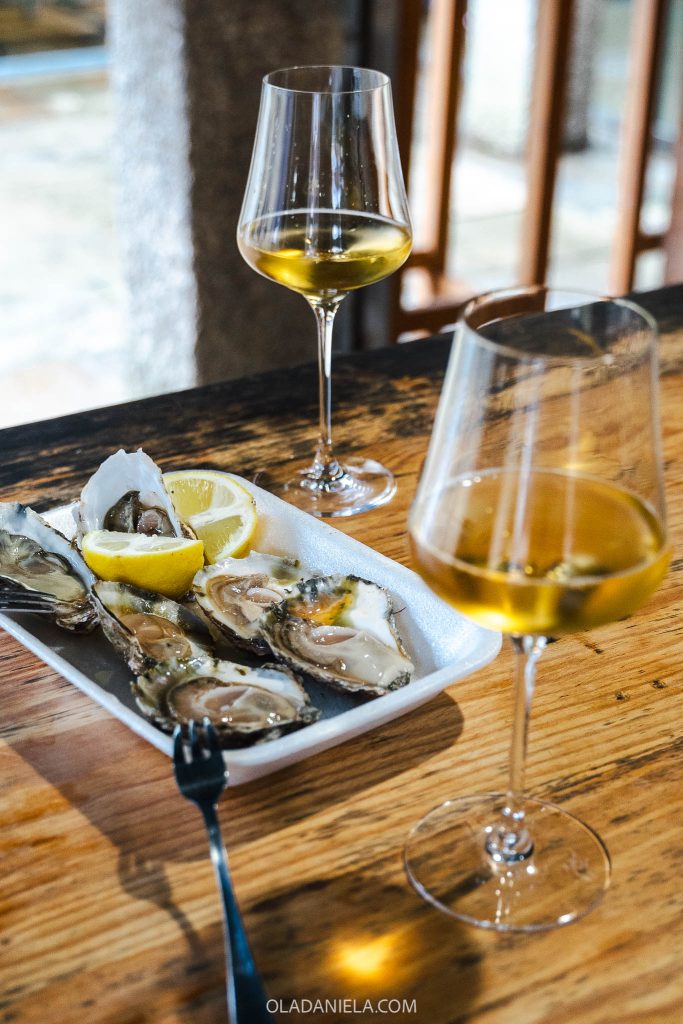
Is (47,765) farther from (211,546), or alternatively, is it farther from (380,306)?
(380,306)

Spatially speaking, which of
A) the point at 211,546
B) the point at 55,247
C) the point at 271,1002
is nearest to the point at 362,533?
the point at 211,546

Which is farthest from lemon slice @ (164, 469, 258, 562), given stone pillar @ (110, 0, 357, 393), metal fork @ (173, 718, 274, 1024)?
stone pillar @ (110, 0, 357, 393)

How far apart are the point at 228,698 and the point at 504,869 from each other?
0.56 feet

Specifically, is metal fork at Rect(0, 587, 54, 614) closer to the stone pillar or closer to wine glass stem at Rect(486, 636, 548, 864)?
wine glass stem at Rect(486, 636, 548, 864)

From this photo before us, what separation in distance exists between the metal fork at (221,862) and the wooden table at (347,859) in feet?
0.08

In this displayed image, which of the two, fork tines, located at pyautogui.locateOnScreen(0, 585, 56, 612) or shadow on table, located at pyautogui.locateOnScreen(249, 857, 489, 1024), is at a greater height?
fork tines, located at pyautogui.locateOnScreen(0, 585, 56, 612)

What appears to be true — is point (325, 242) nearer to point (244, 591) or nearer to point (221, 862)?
point (244, 591)

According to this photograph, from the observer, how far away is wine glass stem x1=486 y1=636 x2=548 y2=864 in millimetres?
568

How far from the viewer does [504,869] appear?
59 centimetres

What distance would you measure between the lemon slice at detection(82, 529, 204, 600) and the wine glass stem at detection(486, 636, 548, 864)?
258 millimetres

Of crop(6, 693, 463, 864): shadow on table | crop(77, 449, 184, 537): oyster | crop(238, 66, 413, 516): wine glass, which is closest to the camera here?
crop(6, 693, 463, 864): shadow on table

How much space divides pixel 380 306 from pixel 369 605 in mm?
1900

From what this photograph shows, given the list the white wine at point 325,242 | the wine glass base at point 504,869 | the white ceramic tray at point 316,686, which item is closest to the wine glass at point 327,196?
the white wine at point 325,242

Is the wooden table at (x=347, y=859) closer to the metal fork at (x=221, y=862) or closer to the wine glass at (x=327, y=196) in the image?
the metal fork at (x=221, y=862)
